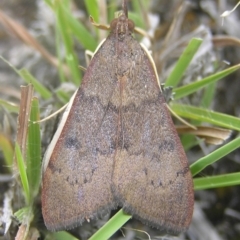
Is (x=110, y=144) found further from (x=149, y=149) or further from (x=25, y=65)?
(x=25, y=65)

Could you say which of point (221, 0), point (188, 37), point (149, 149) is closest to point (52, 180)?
point (149, 149)

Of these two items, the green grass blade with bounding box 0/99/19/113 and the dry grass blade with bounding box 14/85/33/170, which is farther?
the green grass blade with bounding box 0/99/19/113

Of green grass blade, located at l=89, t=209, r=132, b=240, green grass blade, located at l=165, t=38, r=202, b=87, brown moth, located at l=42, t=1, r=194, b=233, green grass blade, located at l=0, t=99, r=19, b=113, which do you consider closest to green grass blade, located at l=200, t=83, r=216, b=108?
green grass blade, located at l=165, t=38, r=202, b=87

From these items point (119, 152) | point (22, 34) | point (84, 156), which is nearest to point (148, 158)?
point (119, 152)

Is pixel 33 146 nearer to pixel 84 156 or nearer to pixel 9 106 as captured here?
pixel 84 156

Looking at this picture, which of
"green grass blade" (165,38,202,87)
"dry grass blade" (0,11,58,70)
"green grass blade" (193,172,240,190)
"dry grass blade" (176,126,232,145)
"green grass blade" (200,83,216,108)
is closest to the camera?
"green grass blade" (193,172,240,190)

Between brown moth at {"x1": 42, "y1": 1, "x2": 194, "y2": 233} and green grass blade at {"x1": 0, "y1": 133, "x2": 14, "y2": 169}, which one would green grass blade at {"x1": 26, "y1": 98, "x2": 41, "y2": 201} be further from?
green grass blade at {"x1": 0, "y1": 133, "x2": 14, "y2": 169}

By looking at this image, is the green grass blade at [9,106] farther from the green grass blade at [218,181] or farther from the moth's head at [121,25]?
the green grass blade at [218,181]
